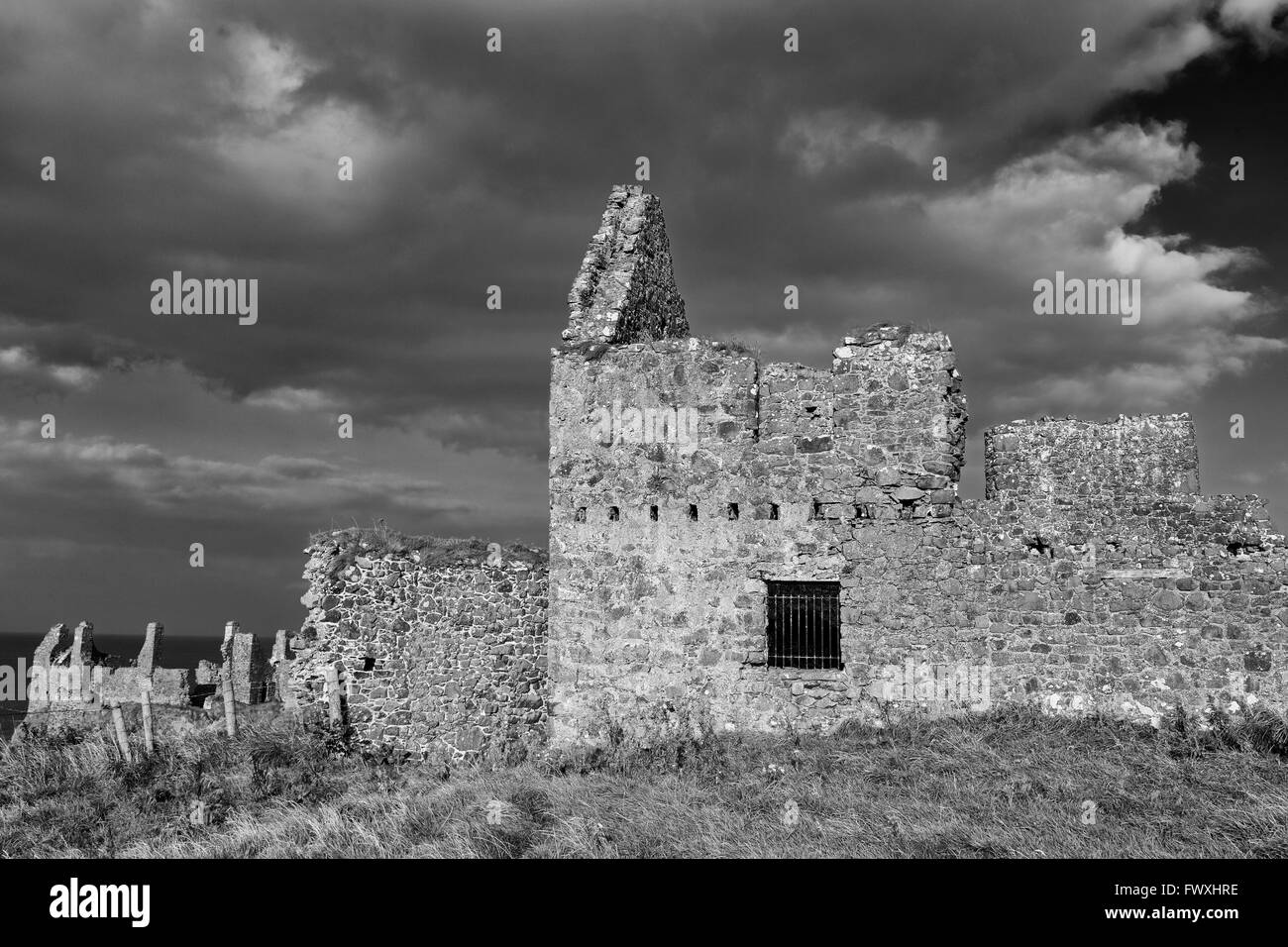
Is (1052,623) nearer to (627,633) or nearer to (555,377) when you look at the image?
(627,633)

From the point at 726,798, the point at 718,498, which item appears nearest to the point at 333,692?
the point at 718,498

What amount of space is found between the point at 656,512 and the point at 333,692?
6454 millimetres

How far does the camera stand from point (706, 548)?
564 inches

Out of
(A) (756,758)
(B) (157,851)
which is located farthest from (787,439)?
(B) (157,851)

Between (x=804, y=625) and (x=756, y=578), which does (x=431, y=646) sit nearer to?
(x=756, y=578)

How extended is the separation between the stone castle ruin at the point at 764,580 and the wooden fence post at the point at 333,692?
0.16 ft

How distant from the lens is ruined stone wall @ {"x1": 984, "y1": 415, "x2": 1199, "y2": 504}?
2300 centimetres

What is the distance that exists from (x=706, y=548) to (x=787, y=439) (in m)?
2.10

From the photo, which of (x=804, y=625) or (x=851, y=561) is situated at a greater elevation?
(x=851, y=561)

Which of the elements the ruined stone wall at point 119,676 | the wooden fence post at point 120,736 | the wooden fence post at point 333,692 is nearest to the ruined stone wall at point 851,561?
the wooden fence post at point 333,692

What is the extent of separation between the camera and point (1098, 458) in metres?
23.5

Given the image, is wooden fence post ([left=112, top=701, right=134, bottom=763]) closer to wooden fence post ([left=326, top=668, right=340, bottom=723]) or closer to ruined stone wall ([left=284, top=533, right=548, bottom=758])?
ruined stone wall ([left=284, top=533, right=548, bottom=758])

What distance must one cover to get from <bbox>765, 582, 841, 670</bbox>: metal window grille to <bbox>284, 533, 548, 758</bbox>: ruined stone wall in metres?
4.10

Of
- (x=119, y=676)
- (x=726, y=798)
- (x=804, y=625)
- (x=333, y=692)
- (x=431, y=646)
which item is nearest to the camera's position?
(x=726, y=798)
